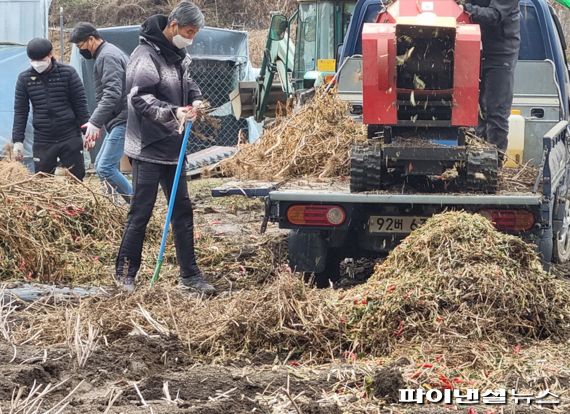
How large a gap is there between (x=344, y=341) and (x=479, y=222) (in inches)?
44.7

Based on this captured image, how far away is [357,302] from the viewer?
5977 mm

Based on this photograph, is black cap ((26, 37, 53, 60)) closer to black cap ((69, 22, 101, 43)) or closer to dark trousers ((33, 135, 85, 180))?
black cap ((69, 22, 101, 43))

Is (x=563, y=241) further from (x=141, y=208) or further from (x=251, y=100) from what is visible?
(x=251, y=100)

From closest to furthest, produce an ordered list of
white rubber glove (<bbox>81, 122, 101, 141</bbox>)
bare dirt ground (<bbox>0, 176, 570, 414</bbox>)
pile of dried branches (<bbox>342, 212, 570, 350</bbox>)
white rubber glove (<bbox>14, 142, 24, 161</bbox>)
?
bare dirt ground (<bbox>0, 176, 570, 414</bbox>) < pile of dried branches (<bbox>342, 212, 570, 350</bbox>) < white rubber glove (<bbox>81, 122, 101, 141</bbox>) < white rubber glove (<bbox>14, 142, 24, 161</bbox>)

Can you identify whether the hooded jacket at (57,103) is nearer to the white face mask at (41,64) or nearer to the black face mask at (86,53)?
the white face mask at (41,64)

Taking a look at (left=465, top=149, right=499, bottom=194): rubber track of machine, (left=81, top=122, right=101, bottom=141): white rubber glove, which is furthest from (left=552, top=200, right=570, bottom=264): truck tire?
(left=81, top=122, right=101, bottom=141): white rubber glove

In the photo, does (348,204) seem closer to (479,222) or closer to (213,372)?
(479,222)

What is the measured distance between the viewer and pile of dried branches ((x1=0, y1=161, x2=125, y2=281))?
8023 millimetres

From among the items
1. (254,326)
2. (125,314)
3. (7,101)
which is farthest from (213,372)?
(7,101)

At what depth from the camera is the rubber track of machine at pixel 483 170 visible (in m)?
7.27

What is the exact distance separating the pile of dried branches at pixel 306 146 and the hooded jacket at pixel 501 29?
3.61ft

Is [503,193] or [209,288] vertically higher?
[503,193]

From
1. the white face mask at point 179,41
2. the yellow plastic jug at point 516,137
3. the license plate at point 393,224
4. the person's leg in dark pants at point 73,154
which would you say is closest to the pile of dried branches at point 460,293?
the license plate at point 393,224

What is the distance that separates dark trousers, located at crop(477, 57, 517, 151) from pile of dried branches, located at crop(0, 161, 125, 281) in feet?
9.98
